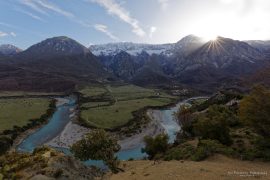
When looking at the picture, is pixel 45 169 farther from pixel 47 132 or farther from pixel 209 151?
pixel 47 132

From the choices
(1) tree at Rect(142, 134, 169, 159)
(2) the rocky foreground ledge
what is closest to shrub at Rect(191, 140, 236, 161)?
(2) the rocky foreground ledge

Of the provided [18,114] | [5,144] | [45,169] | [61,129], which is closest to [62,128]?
[61,129]

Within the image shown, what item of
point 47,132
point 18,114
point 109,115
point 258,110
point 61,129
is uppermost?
point 258,110

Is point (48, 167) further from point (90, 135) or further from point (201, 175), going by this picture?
point (201, 175)

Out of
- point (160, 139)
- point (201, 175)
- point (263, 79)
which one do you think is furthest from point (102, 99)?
point (201, 175)

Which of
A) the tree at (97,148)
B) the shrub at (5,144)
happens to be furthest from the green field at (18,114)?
the tree at (97,148)

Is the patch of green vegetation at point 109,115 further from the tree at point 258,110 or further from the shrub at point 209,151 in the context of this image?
the tree at point 258,110

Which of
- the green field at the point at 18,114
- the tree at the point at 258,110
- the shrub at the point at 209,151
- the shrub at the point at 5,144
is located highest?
the tree at the point at 258,110
